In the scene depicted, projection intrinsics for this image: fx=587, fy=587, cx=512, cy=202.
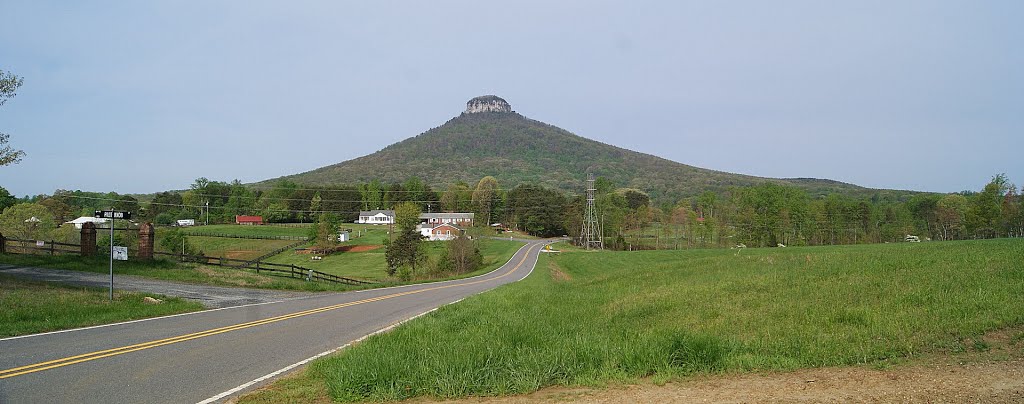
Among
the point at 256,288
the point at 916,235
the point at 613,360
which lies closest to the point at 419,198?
the point at 916,235

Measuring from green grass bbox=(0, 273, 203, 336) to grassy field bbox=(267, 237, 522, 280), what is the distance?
46.9 metres

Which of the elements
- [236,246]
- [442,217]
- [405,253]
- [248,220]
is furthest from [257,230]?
[405,253]

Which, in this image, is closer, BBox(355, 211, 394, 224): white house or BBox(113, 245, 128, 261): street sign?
BBox(113, 245, 128, 261): street sign

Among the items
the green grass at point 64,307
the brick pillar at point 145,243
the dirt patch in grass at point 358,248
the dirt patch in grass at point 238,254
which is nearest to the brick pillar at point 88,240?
the brick pillar at point 145,243

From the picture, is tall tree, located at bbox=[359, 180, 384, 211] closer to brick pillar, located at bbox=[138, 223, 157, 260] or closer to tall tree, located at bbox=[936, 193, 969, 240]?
brick pillar, located at bbox=[138, 223, 157, 260]

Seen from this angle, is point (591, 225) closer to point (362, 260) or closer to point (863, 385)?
point (362, 260)

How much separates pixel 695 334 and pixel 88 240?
1306 inches

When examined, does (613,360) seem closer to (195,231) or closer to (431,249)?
(431,249)

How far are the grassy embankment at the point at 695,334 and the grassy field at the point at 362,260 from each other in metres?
51.3

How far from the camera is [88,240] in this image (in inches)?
1222

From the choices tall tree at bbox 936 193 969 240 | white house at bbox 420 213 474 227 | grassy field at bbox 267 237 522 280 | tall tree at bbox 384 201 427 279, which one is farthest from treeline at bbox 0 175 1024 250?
tall tree at bbox 384 201 427 279

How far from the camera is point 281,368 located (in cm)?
1021

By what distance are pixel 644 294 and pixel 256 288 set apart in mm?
18497

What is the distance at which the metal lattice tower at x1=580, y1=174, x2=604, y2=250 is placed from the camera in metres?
81.2
